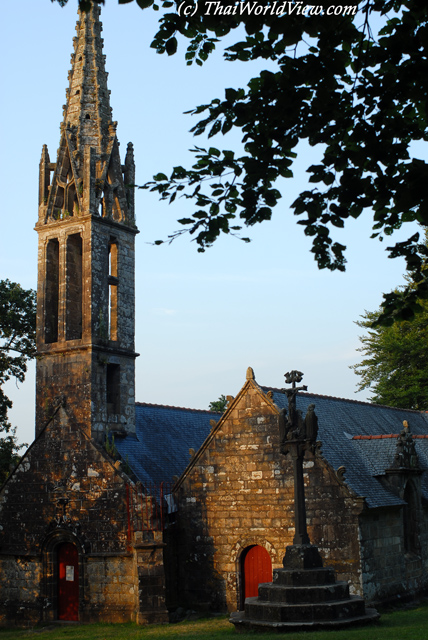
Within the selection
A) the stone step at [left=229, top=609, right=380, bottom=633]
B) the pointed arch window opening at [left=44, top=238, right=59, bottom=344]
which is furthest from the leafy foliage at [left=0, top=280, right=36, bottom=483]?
the stone step at [left=229, top=609, right=380, bottom=633]

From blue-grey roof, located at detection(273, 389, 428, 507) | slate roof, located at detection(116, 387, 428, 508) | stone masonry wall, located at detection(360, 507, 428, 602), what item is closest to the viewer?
stone masonry wall, located at detection(360, 507, 428, 602)

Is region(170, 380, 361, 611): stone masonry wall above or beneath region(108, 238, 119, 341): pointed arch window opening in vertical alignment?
beneath

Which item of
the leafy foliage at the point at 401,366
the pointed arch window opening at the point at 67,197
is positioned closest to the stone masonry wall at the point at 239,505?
the pointed arch window opening at the point at 67,197

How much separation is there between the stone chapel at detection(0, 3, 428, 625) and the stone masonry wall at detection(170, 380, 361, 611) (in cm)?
4

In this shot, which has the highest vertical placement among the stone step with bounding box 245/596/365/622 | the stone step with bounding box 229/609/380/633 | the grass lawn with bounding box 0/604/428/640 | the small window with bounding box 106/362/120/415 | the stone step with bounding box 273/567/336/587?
the small window with bounding box 106/362/120/415

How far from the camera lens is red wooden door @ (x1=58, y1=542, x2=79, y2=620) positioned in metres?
20.5

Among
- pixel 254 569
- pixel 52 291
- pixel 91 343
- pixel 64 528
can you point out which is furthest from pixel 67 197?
pixel 254 569

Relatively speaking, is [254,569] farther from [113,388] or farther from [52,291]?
[52,291]

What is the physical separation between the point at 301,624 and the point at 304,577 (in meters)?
1.06

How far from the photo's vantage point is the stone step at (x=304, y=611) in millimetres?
14641

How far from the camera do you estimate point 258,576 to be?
64.3 feet

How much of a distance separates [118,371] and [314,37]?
54.8 ft

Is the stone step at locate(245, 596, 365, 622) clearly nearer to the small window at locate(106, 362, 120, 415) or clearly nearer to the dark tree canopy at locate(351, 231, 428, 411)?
the small window at locate(106, 362, 120, 415)

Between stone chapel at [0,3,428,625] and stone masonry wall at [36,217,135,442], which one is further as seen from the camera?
stone masonry wall at [36,217,135,442]
